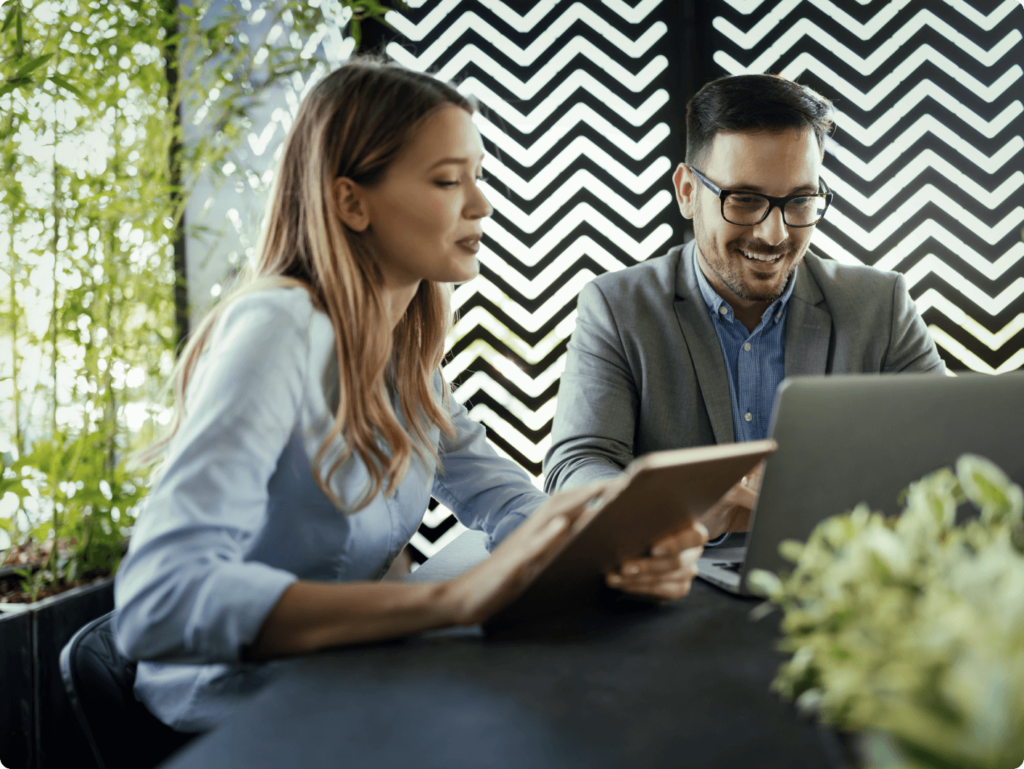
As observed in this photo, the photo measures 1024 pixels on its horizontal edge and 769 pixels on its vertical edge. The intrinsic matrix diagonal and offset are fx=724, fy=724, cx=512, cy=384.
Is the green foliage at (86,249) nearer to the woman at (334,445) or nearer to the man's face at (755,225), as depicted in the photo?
the woman at (334,445)

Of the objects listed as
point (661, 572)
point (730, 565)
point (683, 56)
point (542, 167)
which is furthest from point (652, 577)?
point (683, 56)

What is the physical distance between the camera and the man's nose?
5.96 feet

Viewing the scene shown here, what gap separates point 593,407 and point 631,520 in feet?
3.23

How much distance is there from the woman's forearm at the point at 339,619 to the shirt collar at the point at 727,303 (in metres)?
1.35

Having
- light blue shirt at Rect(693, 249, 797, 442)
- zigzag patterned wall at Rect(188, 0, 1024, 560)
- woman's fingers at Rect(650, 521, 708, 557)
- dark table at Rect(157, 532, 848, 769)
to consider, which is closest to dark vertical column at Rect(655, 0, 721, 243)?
zigzag patterned wall at Rect(188, 0, 1024, 560)

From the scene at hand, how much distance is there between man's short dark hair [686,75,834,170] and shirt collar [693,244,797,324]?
0.33 metres

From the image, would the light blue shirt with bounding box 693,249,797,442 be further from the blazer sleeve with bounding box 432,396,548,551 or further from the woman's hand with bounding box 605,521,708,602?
the woman's hand with bounding box 605,521,708,602

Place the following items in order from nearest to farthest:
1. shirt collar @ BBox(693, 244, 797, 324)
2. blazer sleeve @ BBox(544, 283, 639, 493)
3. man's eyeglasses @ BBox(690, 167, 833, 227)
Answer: blazer sleeve @ BBox(544, 283, 639, 493) → man's eyeglasses @ BBox(690, 167, 833, 227) → shirt collar @ BBox(693, 244, 797, 324)

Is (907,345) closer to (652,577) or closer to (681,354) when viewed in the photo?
(681,354)

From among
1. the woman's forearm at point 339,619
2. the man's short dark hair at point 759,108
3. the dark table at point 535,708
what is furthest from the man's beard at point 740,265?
the woman's forearm at point 339,619

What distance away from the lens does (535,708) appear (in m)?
0.65


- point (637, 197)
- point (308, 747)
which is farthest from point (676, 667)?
point (637, 197)

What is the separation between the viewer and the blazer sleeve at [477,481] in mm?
1438

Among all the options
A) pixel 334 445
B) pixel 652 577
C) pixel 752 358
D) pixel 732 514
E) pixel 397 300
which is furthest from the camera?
pixel 752 358
